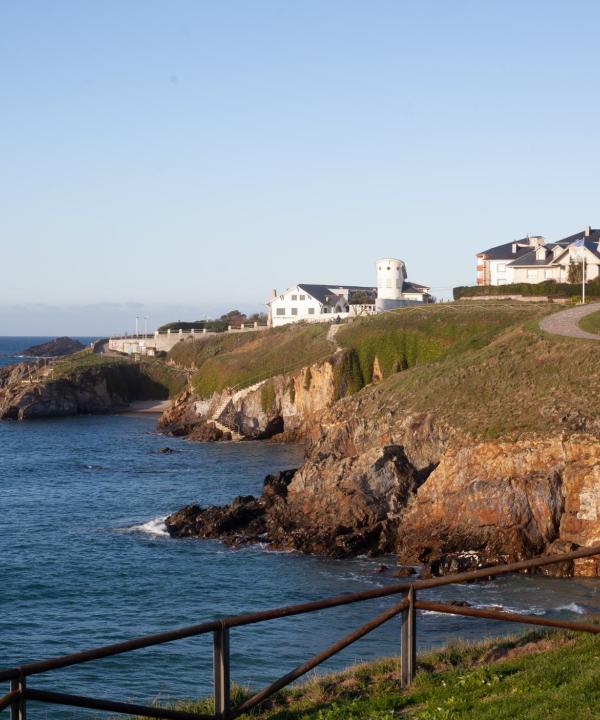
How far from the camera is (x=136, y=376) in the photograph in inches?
4542

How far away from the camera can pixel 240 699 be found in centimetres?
1302

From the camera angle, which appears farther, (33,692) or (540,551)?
(540,551)

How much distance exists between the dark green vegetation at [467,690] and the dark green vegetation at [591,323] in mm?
46451

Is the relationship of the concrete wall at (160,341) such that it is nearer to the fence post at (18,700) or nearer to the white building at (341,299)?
the white building at (341,299)

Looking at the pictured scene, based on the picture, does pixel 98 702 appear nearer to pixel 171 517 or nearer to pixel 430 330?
pixel 171 517

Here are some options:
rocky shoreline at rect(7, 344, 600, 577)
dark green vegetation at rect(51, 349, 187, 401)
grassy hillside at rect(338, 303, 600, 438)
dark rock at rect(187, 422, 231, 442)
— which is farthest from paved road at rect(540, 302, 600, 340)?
dark green vegetation at rect(51, 349, 187, 401)

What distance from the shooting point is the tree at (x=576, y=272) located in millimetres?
98250

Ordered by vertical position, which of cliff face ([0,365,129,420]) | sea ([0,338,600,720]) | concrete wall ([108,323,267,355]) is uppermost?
concrete wall ([108,323,267,355])

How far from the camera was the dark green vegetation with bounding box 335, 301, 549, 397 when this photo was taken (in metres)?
82.3

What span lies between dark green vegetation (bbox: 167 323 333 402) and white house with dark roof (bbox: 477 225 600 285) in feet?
77.8

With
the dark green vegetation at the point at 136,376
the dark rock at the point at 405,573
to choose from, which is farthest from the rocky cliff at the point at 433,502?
the dark green vegetation at the point at 136,376

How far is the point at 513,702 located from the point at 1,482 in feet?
182

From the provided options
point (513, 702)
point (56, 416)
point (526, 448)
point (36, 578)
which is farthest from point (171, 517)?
point (56, 416)

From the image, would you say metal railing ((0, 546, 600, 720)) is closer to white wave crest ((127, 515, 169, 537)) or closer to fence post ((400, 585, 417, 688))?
fence post ((400, 585, 417, 688))
